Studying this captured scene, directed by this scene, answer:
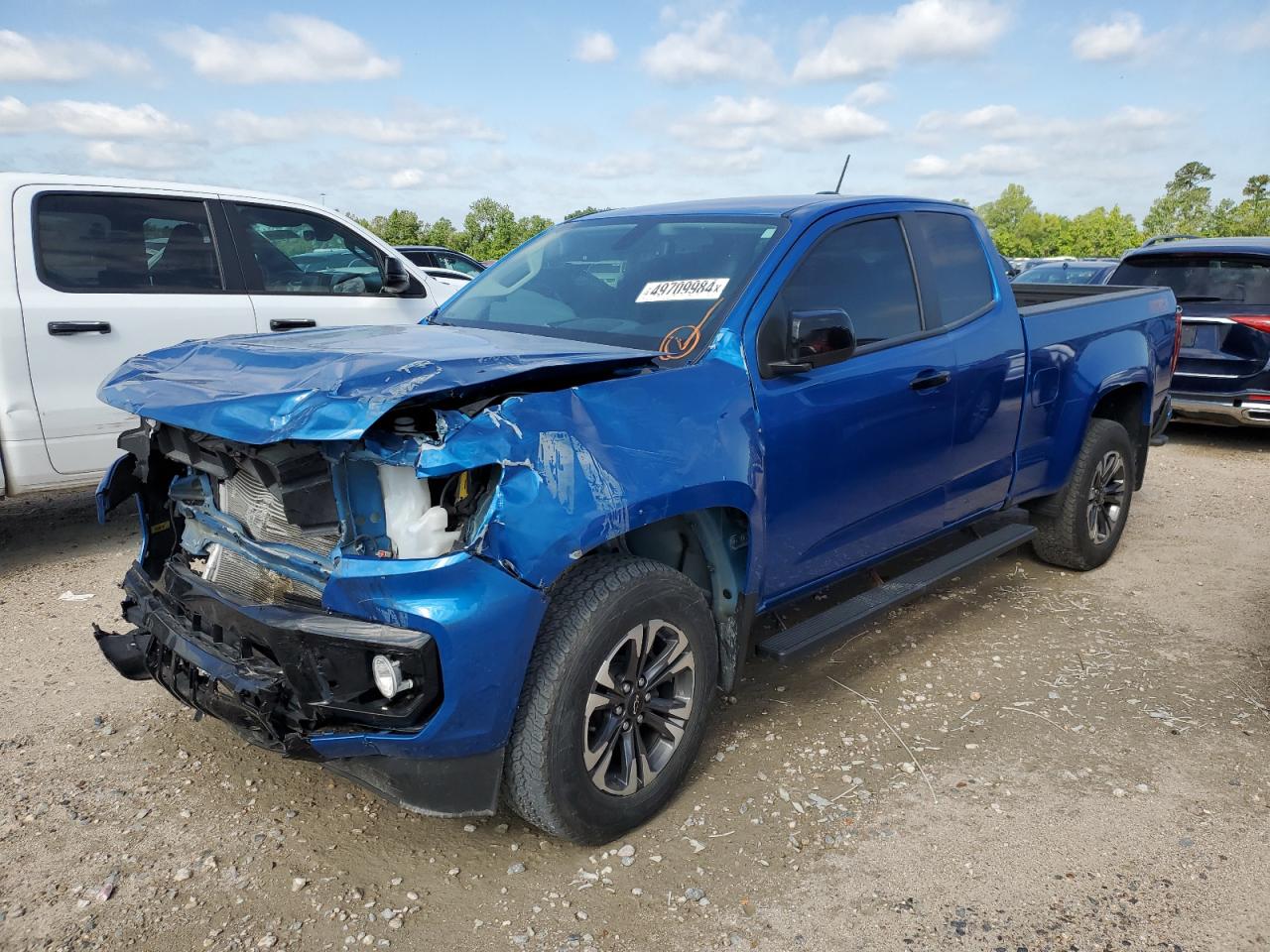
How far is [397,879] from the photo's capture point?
Answer: 2.67m

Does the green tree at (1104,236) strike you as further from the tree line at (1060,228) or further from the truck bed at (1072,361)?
the truck bed at (1072,361)

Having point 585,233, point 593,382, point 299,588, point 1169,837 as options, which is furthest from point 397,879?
point 585,233

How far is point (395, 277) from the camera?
19.6ft

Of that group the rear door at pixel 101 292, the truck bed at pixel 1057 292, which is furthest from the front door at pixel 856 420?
the rear door at pixel 101 292

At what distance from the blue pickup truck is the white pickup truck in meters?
2.14

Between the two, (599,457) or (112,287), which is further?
(112,287)

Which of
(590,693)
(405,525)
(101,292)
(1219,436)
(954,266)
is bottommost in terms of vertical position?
(1219,436)

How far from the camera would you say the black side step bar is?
10.8 ft

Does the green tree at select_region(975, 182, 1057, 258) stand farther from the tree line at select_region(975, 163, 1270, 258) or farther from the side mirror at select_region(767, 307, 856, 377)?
the side mirror at select_region(767, 307, 856, 377)

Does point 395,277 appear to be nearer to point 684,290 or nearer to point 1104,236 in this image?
point 684,290

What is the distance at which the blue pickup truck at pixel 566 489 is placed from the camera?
2334 millimetres

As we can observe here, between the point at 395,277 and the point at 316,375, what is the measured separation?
12.3ft

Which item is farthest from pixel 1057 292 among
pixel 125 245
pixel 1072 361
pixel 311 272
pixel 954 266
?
pixel 125 245

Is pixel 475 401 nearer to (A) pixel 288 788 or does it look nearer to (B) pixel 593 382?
(B) pixel 593 382
